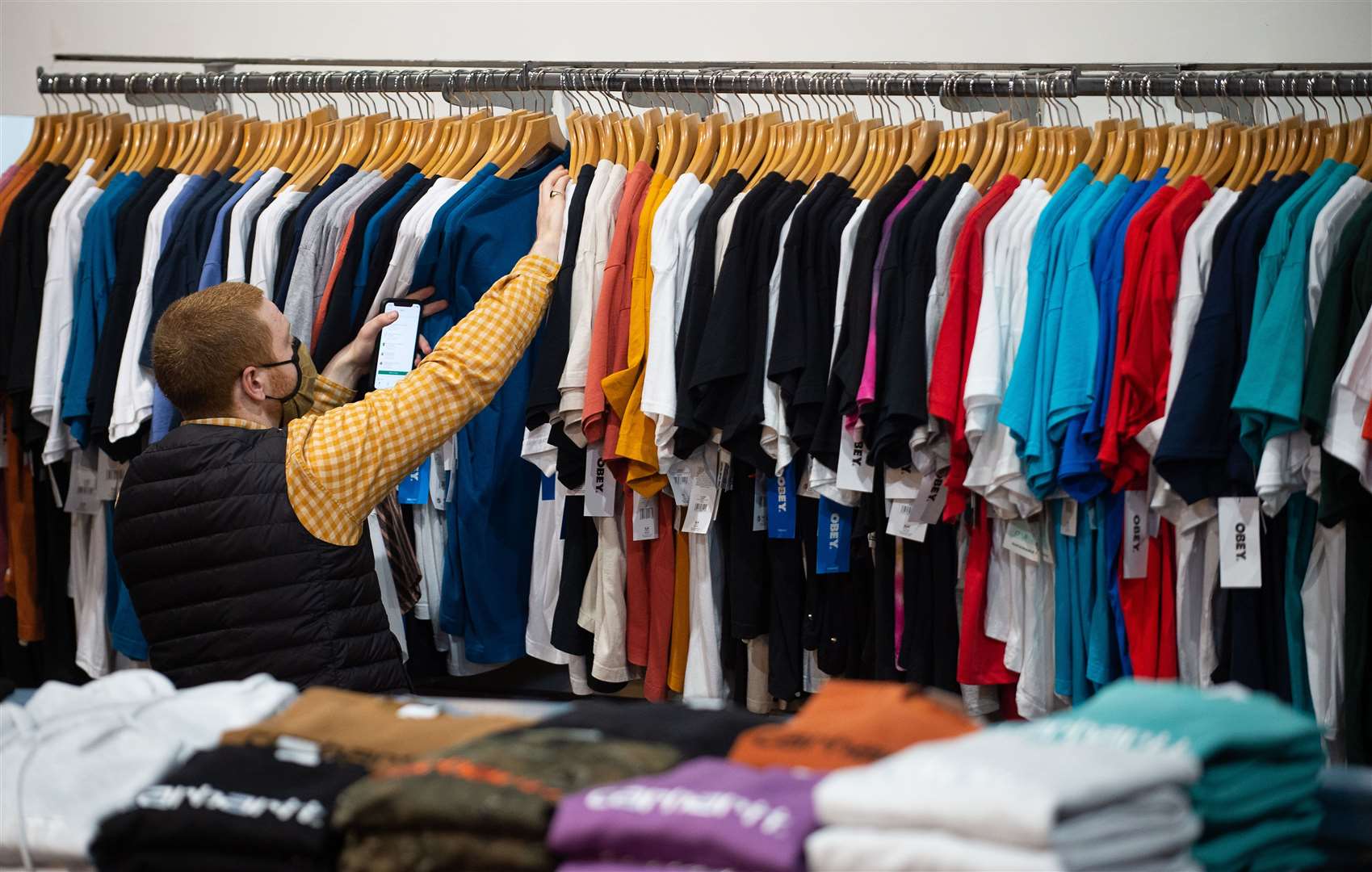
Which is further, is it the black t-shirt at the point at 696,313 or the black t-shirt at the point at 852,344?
the black t-shirt at the point at 696,313

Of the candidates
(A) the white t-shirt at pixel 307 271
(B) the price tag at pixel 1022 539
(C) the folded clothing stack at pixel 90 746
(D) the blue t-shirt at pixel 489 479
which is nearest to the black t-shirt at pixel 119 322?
(A) the white t-shirt at pixel 307 271

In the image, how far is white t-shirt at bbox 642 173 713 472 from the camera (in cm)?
349

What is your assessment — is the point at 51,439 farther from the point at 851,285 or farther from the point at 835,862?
the point at 835,862

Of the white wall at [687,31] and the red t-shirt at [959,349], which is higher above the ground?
the white wall at [687,31]

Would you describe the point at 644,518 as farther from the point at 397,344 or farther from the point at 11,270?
the point at 11,270

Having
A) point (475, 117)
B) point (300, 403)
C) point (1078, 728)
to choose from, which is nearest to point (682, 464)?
point (300, 403)

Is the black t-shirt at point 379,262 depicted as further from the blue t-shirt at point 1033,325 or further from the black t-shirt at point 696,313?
the blue t-shirt at point 1033,325

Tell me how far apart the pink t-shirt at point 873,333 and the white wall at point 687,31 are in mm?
1235

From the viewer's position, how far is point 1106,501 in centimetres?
329

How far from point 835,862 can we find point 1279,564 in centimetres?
231

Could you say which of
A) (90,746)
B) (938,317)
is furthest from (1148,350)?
(90,746)

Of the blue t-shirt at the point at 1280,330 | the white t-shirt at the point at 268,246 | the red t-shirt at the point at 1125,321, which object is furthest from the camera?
the white t-shirt at the point at 268,246

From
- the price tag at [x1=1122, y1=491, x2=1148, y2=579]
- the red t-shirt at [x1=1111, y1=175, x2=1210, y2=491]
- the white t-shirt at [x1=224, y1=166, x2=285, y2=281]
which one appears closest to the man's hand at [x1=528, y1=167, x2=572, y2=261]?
the white t-shirt at [x1=224, y1=166, x2=285, y2=281]

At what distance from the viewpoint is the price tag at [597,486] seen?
3.64 meters
